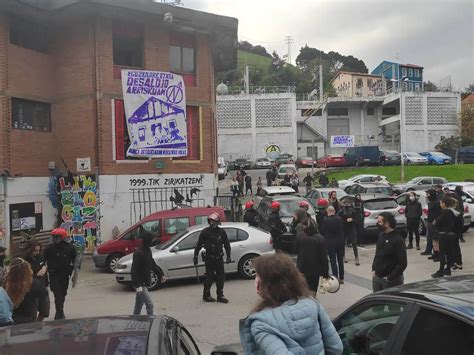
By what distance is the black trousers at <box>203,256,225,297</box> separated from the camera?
944 cm

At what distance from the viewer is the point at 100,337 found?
2846 millimetres

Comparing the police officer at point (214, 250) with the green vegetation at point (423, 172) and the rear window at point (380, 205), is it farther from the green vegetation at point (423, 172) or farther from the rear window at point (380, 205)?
the green vegetation at point (423, 172)

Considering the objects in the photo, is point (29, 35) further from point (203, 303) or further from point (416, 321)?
point (416, 321)

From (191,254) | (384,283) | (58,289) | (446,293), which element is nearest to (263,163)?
(191,254)

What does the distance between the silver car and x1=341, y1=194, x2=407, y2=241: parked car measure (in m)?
4.73

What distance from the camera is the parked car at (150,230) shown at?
535 inches

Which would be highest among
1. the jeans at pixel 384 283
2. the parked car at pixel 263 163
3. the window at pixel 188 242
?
the parked car at pixel 263 163

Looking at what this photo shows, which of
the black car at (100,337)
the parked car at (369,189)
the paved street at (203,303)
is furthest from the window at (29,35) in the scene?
the black car at (100,337)

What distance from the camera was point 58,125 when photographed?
18500mm

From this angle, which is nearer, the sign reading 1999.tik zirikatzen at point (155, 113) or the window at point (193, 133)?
the sign reading 1999.tik zirikatzen at point (155, 113)

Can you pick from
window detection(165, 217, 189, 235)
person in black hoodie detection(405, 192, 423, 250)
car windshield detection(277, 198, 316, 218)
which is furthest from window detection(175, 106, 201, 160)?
person in black hoodie detection(405, 192, 423, 250)

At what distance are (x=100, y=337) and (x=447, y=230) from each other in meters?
8.91

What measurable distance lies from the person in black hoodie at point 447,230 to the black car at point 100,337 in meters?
8.06

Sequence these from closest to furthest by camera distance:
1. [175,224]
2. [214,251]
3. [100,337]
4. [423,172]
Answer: [100,337], [214,251], [175,224], [423,172]
